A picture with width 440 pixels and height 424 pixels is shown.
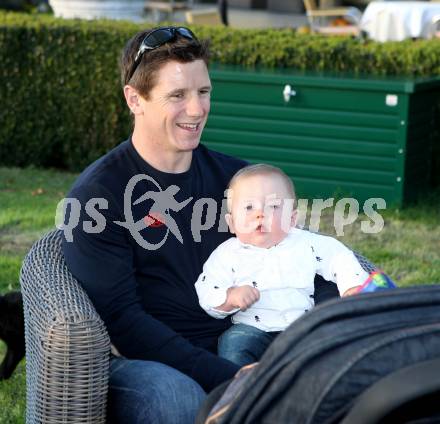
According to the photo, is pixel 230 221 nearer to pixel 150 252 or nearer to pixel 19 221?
pixel 150 252

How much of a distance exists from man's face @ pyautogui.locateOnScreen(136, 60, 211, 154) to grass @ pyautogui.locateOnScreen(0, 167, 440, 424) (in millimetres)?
1854

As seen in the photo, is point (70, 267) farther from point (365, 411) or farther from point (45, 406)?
point (365, 411)

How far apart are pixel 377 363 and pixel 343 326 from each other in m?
0.12

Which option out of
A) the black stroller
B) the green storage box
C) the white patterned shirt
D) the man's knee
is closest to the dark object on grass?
the white patterned shirt

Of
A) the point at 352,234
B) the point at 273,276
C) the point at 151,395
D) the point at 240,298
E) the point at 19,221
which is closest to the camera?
the point at 151,395

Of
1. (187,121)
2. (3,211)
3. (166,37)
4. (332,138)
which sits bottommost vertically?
(3,211)

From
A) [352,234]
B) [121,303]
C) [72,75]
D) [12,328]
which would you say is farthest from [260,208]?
[72,75]

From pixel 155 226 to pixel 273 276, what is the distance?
41cm

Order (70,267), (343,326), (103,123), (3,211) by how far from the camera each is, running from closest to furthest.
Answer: (343,326), (70,267), (3,211), (103,123)

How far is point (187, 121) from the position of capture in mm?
3434

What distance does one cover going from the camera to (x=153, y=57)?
3375 millimetres

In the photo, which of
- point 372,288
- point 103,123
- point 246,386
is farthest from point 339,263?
point 103,123

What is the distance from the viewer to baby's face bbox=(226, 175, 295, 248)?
134 inches

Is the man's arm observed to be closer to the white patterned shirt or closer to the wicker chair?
the wicker chair
